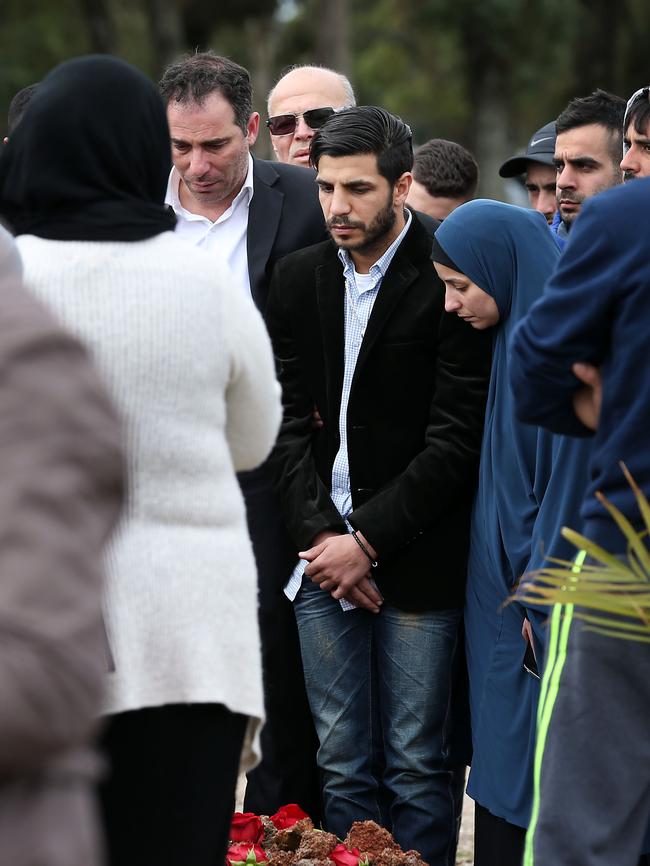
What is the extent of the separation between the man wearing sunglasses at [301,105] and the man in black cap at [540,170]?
0.68 metres

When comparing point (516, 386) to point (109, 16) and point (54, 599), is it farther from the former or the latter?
point (109, 16)

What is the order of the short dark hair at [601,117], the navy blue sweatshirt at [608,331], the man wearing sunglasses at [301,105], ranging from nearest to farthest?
the navy blue sweatshirt at [608,331] < the short dark hair at [601,117] < the man wearing sunglasses at [301,105]

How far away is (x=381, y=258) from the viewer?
4230 millimetres

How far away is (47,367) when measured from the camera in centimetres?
154

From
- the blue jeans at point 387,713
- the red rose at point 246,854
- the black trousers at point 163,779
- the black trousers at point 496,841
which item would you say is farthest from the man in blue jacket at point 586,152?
the black trousers at point 163,779

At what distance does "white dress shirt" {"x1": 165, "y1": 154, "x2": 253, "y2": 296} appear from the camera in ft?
15.2

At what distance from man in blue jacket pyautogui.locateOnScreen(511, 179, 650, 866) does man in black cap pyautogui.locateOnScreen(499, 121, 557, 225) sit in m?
2.60

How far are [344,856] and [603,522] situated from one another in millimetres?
1249

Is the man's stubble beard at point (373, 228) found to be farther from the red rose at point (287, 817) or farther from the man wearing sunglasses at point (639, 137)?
the red rose at point (287, 817)

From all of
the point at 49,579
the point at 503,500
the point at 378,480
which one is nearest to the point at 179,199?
the point at 378,480

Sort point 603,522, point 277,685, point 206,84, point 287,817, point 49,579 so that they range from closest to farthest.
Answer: point 49,579 < point 603,522 < point 287,817 < point 277,685 < point 206,84

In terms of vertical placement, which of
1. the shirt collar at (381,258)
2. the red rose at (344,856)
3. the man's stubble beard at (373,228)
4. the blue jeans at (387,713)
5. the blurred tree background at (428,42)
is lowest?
the red rose at (344,856)

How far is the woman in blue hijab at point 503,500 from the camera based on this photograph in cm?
376

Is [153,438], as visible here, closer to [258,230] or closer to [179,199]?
[258,230]
